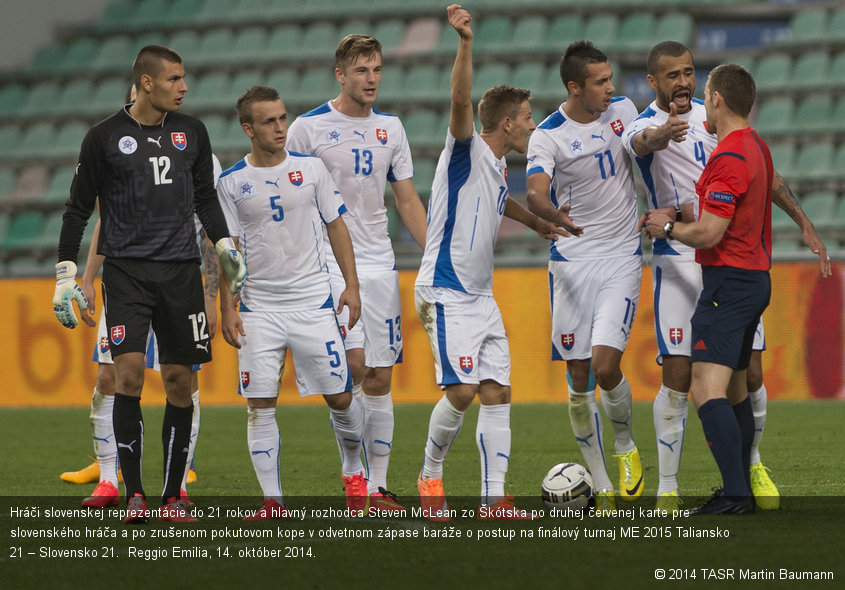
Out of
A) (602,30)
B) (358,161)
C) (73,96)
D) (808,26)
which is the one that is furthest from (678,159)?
(73,96)

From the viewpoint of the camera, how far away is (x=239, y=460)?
9156mm

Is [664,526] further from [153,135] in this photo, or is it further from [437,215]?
[153,135]

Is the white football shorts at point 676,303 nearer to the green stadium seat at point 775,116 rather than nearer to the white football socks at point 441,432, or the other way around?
the white football socks at point 441,432

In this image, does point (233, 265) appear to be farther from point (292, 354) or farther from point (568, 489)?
point (568, 489)

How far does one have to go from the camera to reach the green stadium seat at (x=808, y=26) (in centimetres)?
1742

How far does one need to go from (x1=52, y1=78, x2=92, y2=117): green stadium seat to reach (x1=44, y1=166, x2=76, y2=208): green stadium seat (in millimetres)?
1480

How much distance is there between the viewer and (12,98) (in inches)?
796

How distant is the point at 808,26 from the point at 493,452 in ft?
45.1

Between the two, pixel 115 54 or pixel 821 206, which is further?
pixel 115 54

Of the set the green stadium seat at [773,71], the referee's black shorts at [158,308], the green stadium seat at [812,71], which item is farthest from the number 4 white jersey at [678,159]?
the green stadium seat at [812,71]

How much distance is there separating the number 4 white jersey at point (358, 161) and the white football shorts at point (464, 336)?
2.99ft

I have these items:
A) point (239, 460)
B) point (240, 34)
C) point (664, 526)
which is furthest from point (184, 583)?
point (240, 34)

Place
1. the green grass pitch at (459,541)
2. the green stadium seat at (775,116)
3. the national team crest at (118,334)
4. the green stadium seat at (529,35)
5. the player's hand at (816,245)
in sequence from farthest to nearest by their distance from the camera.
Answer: the green stadium seat at (529,35) → the green stadium seat at (775,116) → the player's hand at (816,245) → the national team crest at (118,334) → the green grass pitch at (459,541)

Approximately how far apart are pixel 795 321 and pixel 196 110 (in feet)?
33.5
